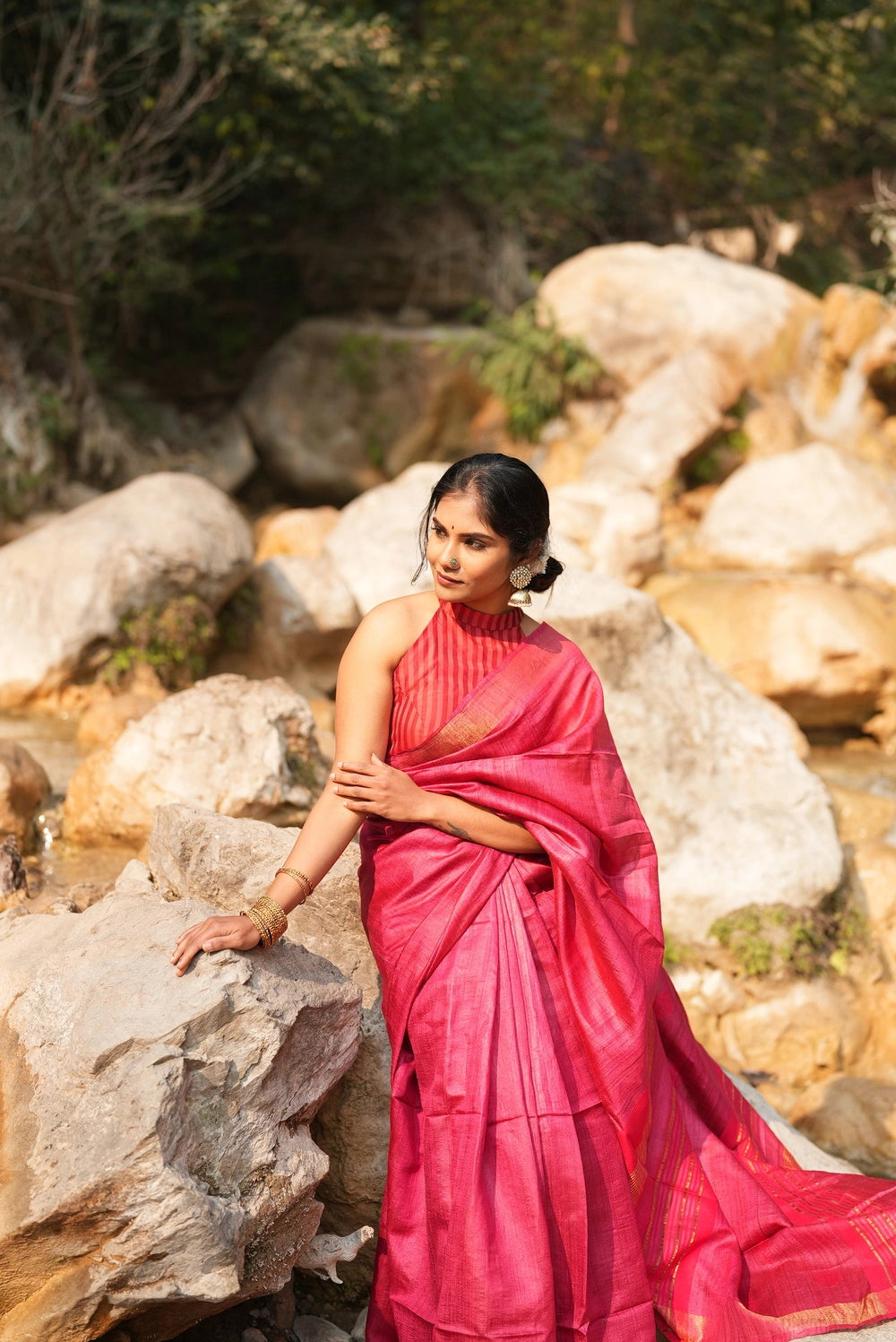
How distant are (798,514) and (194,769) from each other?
7763 millimetres

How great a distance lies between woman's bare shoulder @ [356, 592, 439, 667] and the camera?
2828 millimetres

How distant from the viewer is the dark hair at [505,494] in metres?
2.68

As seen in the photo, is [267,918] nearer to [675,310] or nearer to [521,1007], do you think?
[521,1007]

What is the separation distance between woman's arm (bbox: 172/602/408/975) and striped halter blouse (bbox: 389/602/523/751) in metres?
0.03

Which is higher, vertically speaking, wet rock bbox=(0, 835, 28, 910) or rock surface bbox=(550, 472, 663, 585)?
wet rock bbox=(0, 835, 28, 910)

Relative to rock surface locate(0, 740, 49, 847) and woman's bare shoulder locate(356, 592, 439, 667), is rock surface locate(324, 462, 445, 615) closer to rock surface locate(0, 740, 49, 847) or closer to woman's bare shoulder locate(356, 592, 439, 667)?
rock surface locate(0, 740, 49, 847)

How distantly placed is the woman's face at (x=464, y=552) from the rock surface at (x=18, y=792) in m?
2.64

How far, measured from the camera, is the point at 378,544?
325 inches

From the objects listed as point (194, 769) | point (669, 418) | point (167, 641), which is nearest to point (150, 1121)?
point (194, 769)

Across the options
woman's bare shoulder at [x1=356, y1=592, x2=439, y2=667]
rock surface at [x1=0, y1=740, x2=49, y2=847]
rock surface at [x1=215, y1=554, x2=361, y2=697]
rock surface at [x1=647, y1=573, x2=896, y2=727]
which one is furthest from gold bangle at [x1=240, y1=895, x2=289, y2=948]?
rock surface at [x1=647, y1=573, x2=896, y2=727]

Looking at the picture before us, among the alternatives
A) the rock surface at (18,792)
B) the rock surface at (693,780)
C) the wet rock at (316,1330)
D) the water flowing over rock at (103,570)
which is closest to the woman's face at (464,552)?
the wet rock at (316,1330)

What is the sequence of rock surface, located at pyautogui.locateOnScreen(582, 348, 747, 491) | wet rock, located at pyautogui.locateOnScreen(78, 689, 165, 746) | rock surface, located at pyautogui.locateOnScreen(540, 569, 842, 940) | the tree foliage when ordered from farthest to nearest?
rock surface, located at pyautogui.locateOnScreen(582, 348, 747, 491) → the tree foliage → wet rock, located at pyautogui.locateOnScreen(78, 689, 165, 746) → rock surface, located at pyautogui.locateOnScreen(540, 569, 842, 940)

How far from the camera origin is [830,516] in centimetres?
1080

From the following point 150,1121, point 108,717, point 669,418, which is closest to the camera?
point 150,1121
